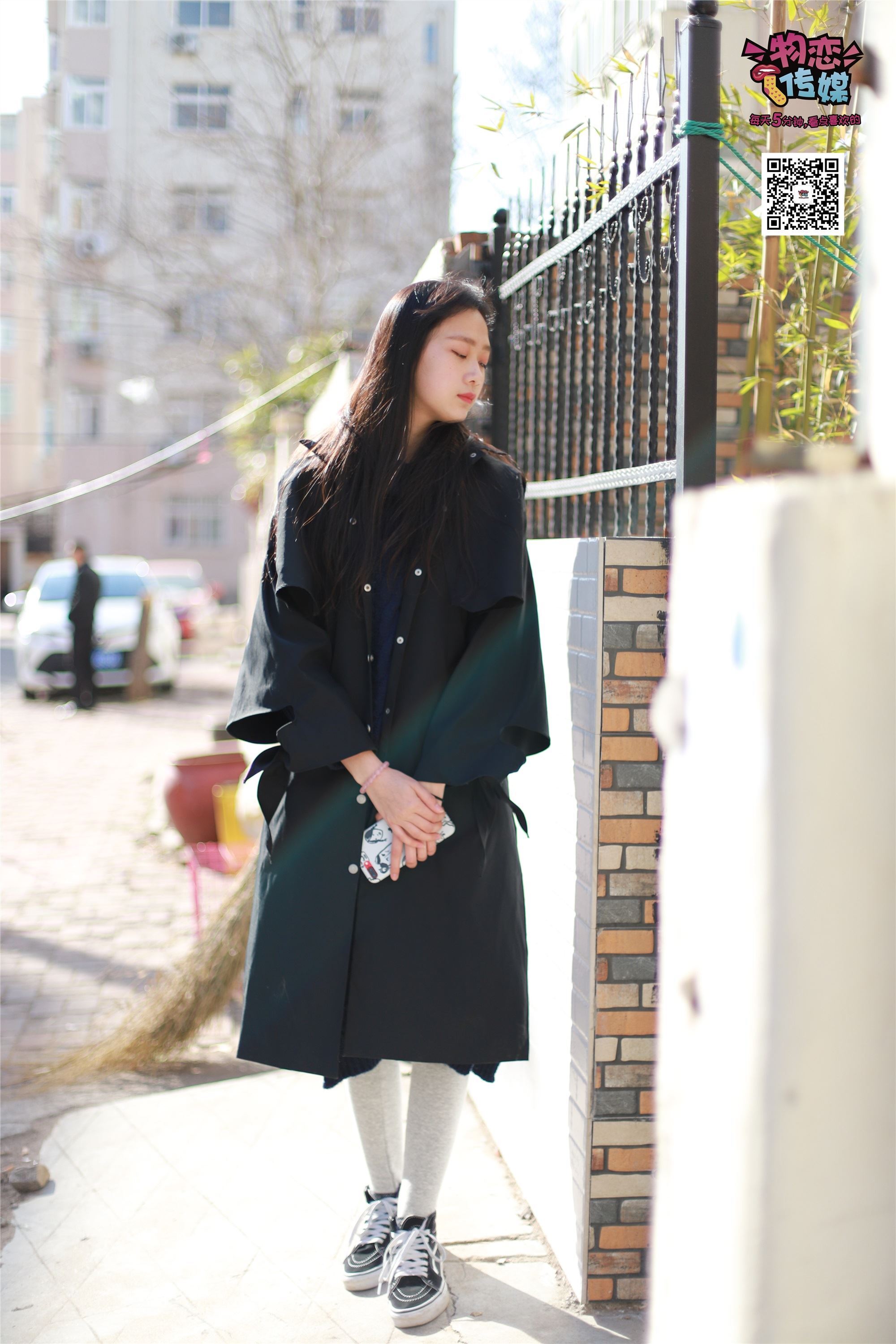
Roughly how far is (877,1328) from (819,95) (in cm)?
212

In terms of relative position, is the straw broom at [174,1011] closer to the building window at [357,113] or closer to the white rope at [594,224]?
the white rope at [594,224]

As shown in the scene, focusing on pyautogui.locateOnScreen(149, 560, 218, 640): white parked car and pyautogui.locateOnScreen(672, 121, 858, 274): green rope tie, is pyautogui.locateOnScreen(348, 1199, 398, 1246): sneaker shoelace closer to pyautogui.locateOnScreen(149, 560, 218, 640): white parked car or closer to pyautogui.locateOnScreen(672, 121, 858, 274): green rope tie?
pyautogui.locateOnScreen(672, 121, 858, 274): green rope tie

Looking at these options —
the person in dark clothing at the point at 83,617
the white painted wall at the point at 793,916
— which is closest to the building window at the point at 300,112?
the person in dark clothing at the point at 83,617

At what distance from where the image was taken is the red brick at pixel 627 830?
2186mm

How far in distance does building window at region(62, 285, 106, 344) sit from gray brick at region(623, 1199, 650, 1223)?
31052mm

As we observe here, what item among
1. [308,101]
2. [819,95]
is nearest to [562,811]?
[819,95]

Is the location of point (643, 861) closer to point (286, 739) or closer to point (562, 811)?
point (562, 811)

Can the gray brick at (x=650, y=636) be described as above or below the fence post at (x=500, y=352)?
below

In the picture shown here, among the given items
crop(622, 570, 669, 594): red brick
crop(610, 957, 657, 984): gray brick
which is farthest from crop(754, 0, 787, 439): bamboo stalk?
crop(610, 957, 657, 984): gray brick

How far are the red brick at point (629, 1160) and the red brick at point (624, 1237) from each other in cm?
11

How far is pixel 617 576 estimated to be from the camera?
85.0 inches

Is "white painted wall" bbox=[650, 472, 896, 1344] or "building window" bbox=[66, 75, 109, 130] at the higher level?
→ "building window" bbox=[66, 75, 109, 130]

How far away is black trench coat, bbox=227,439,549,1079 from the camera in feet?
6.92

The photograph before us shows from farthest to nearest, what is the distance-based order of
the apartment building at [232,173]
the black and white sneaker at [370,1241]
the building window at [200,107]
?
the building window at [200,107] → the apartment building at [232,173] → the black and white sneaker at [370,1241]
